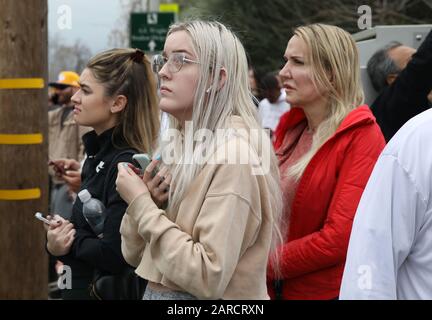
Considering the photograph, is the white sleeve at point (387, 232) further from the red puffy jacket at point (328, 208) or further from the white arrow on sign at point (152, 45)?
the white arrow on sign at point (152, 45)

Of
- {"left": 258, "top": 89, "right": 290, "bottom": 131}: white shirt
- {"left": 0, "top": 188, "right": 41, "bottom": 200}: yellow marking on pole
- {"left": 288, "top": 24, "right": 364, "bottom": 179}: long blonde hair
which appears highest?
{"left": 288, "top": 24, "right": 364, "bottom": 179}: long blonde hair

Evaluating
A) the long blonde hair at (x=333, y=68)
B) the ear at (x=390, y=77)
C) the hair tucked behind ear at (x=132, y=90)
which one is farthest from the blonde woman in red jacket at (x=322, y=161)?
the ear at (x=390, y=77)

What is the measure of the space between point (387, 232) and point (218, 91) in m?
0.88

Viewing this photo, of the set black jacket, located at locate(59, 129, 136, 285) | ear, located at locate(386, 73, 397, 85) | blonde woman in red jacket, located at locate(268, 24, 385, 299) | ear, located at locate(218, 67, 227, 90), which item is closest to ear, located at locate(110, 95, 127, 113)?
black jacket, located at locate(59, 129, 136, 285)

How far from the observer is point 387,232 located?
89.9 inches

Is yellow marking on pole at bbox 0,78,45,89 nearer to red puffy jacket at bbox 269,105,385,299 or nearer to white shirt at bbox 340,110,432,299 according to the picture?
red puffy jacket at bbox 269,105,385,299

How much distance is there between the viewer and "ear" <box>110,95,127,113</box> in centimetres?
406

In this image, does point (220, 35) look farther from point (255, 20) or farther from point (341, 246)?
point (255, 20)

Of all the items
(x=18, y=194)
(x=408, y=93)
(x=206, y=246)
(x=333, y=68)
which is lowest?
(x=18, y=194)

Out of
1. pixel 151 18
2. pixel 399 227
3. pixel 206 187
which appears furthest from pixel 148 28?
pixel 399 227

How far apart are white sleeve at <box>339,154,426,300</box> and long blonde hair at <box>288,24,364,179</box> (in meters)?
1.43

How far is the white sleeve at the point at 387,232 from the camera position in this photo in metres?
2.28

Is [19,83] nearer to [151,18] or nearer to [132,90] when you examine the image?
[132,90]
